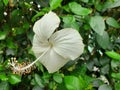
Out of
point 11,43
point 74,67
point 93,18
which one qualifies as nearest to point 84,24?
point 93,18

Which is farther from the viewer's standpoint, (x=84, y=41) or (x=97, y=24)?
(x=84, y=41)

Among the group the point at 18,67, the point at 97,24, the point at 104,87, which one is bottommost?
the point at 104,87

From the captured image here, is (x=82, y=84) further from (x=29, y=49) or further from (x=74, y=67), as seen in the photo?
(x=29, y=49)

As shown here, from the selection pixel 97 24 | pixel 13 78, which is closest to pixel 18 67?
pixel 13 78

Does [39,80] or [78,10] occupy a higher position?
[78,10]

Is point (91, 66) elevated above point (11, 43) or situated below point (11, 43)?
below

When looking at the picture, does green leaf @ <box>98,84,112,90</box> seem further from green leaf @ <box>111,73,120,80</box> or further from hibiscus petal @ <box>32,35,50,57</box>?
hibiscus petal @ <box>32,35,50,57</box>

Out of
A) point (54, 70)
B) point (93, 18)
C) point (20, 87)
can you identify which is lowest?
point (20, 87)

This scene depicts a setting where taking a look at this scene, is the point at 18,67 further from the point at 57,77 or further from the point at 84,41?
the point at 84,41
